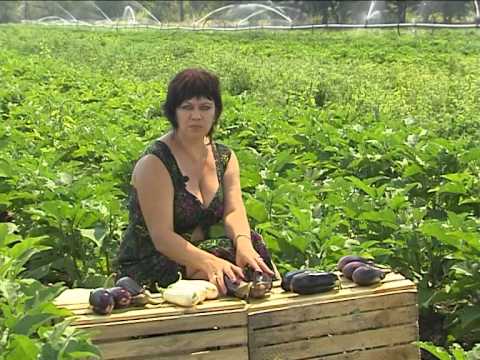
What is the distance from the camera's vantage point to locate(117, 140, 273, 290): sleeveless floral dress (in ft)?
14.5

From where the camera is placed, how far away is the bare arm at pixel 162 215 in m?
4.21

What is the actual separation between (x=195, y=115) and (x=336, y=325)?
1222 mm

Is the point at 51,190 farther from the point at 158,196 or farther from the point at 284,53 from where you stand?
the point at 284,53

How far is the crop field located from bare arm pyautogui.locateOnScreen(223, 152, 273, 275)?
36 centimetres

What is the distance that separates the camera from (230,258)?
443cm

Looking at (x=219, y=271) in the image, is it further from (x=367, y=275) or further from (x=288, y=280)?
(x=367, y=275)

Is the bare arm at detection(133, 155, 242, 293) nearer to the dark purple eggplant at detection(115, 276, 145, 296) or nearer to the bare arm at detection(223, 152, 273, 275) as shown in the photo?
the bare arm at detection(223, 152, 273, 275)

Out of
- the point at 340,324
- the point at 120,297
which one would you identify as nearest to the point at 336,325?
the point at 340,324

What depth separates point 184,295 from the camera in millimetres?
3650

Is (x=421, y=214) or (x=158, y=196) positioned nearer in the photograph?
(x=158, y=196)

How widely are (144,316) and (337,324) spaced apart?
2.51ft

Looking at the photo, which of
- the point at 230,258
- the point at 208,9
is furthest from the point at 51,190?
the point at 208,9

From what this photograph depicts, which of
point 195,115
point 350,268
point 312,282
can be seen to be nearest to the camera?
point 312,282

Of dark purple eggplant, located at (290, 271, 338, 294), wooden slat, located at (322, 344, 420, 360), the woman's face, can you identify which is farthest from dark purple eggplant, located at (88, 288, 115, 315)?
the woman's face
